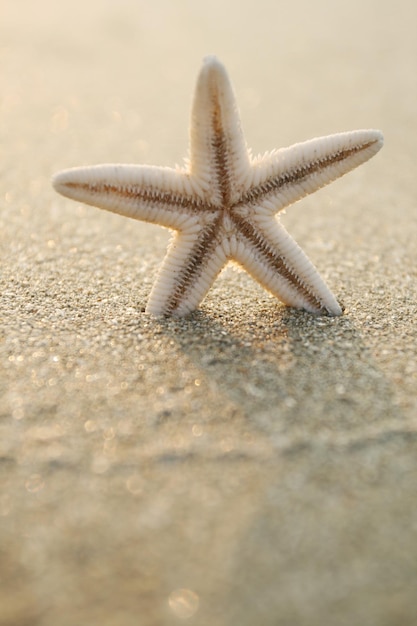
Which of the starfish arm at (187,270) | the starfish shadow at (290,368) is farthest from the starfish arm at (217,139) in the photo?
the starfish shadow at (290,368)

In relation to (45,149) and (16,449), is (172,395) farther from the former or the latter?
(45,149)

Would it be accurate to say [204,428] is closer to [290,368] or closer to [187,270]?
[290,368]

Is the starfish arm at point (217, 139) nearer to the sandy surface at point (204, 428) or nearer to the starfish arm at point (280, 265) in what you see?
the starfish arm at point (280, 265)

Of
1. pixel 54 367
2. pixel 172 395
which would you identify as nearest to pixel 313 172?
pixel 172 395

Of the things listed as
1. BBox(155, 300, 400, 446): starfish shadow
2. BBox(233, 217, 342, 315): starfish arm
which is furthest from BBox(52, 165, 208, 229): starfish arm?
BBox(155, 300, 400, 446): starfish shadow

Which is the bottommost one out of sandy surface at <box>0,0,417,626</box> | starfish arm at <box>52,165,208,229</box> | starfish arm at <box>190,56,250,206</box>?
sandy surface at <box>0,0,417,626</box>

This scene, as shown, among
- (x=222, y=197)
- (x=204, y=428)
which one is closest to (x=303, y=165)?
Answer: (x=222, y=197)

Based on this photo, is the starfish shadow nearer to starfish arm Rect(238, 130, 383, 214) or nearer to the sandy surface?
the sandy surface
